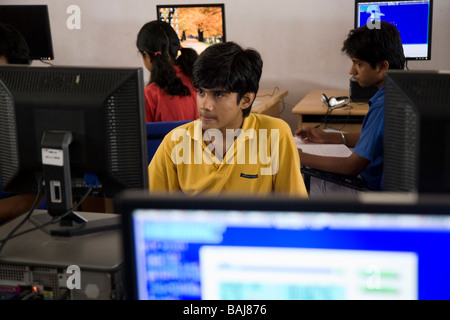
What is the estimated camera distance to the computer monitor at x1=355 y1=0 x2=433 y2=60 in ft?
11.0

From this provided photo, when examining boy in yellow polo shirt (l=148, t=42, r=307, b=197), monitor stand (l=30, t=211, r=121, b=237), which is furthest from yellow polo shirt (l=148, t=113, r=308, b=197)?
monitor stand (l=30, t=211, r=121, b=237)

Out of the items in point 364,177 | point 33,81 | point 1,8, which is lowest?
point 364,177

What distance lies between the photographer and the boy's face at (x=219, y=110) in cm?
168

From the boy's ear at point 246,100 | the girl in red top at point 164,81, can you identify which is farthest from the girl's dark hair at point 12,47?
the boy's ear at point 246,100

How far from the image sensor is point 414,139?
1033 mm

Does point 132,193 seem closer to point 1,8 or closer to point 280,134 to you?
point 280,134

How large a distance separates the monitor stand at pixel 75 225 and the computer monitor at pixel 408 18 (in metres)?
2.46

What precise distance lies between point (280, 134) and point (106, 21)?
9.76ft

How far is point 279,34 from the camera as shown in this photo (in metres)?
3.97

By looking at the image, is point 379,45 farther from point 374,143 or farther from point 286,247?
point 286,247

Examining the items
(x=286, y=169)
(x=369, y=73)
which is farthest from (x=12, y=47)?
(x=369, y=73)

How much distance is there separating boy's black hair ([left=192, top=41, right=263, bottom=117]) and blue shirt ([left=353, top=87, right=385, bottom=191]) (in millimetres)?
581

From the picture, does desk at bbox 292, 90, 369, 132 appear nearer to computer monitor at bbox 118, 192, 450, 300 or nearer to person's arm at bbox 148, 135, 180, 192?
person's arm at bbox 148, 135, 180, 192

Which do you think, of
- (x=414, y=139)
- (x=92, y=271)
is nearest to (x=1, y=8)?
(x=92, y=271)
